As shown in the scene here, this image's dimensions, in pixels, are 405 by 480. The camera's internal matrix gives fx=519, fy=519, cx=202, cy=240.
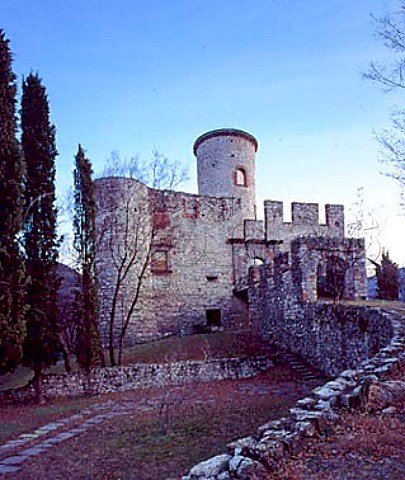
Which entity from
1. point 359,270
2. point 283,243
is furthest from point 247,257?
point 359,270

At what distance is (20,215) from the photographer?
1166cm

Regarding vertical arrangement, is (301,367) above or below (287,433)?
below

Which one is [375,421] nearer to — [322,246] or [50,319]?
[50,319]

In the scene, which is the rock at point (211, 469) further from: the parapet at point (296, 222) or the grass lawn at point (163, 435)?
the parapet at point (296, 222)

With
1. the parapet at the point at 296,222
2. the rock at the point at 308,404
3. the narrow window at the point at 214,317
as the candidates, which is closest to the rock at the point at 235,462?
the rock at the point at 308,404

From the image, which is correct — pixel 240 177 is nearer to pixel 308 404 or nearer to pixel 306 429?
pixel 308 404

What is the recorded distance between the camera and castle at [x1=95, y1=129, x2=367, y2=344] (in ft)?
62.2

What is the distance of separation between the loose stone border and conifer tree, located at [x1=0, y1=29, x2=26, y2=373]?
751cm

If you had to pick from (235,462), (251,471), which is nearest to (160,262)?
(235,462)

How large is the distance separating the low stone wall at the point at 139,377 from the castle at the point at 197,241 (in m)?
4.42

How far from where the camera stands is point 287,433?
4.68 meters

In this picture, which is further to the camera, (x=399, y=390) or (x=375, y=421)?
(x=399, y=390)

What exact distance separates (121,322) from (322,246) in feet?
24.9

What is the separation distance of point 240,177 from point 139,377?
490 inches
